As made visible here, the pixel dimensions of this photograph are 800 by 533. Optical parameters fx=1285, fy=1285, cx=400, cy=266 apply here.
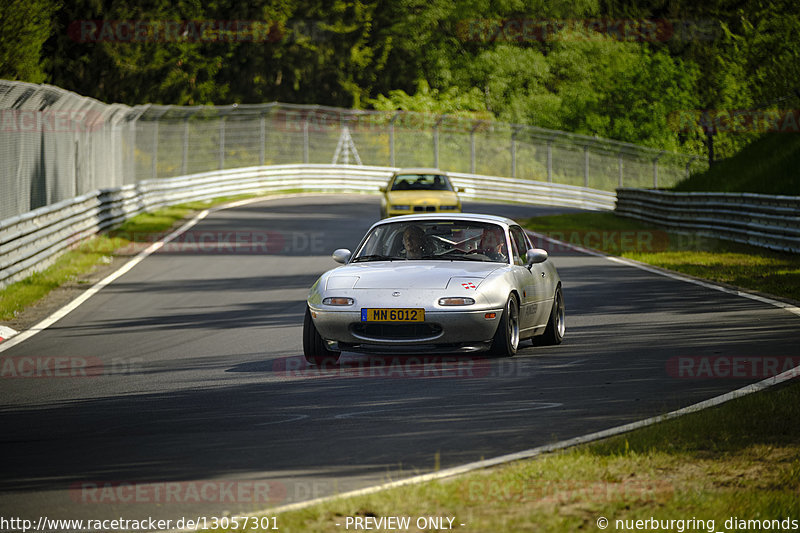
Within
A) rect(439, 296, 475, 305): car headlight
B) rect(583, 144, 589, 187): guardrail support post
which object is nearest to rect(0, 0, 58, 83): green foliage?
rect(583, 144, 589, 187): guardrail support post

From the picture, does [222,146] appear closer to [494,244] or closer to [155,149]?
[155,149]

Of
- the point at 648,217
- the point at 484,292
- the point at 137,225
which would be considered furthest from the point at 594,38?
the point at 484,292

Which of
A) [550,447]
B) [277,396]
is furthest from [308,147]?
[550,447]

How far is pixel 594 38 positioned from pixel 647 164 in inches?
795

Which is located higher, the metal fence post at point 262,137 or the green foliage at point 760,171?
the metal fence post at point 262,137

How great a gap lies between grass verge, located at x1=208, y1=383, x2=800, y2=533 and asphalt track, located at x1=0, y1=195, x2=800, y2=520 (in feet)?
1.56

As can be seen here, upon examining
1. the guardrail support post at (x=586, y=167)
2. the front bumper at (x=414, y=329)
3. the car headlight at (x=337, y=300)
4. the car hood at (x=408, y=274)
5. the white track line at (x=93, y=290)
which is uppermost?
the guardrail support post at (x=586, y=167)

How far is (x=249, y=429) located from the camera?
26.5 feet

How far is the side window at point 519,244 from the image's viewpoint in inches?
478

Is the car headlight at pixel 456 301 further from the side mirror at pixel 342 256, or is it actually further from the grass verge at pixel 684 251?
the grass verge at pixel 684 251

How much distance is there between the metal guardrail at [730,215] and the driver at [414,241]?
12.2 m

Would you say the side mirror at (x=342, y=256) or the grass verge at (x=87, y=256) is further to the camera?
the grass verge at (x=87, y=256)

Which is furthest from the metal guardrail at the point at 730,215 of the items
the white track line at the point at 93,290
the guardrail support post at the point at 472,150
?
the guardrail support post at the point at 472,150

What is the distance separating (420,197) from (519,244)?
51.6 feet
